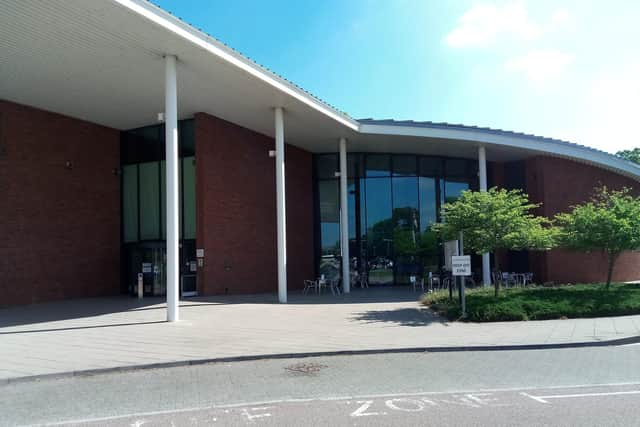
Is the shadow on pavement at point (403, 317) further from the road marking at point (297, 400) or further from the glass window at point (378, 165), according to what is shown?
the glass window at point (378, 165)

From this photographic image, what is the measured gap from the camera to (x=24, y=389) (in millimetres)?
7543

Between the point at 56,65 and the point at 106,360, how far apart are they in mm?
10609

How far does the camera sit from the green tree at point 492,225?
15.8 m

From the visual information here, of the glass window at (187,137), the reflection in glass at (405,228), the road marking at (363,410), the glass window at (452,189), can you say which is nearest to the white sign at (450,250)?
the road marking at (363,410)

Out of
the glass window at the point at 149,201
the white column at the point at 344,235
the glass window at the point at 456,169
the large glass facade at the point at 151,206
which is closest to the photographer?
the large glass facade at the point at 151,206

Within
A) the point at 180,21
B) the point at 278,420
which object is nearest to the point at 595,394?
the point at 278,420

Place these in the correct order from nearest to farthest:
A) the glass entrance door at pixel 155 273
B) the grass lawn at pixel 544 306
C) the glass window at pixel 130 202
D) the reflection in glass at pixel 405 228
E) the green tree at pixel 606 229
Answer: the grass lawn at pixel 544 306
the green tree at pixel 606 229
the glass entrance door at pixel 155 273
the glass window at pixel 130 202
the reflection in glass at pixel 405 228

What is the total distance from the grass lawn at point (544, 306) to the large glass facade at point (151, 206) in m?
10.3

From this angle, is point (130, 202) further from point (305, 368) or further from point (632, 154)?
point (632, 154)

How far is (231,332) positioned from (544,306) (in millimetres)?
8292

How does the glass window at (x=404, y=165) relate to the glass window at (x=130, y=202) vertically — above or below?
above

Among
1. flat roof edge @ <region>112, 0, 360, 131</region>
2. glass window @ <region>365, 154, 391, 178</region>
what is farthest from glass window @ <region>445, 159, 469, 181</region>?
flat roof edge @ <region>112, 0, 360, 131</region>

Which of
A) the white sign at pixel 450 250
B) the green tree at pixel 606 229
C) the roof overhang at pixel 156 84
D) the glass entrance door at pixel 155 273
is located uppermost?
the roof overhang at pixel 156 84

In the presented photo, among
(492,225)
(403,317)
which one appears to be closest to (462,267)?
(403,317)
